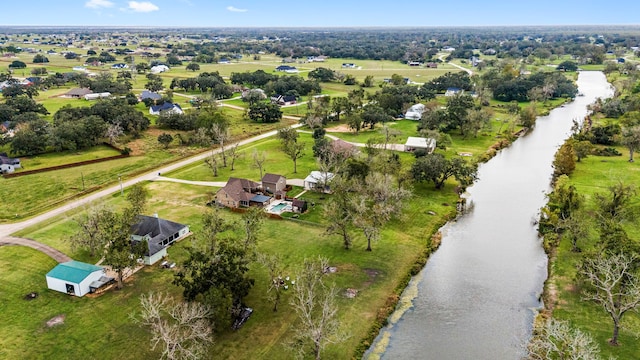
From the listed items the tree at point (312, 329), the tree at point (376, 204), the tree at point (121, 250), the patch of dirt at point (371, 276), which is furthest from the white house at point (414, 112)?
the tree at point (121, 250)

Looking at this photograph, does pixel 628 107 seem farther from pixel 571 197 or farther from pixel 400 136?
pixel 571 197

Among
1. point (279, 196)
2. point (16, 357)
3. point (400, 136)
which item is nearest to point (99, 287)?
point (16, 357)

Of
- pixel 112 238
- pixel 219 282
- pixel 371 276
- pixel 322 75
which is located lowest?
pixel 371 276

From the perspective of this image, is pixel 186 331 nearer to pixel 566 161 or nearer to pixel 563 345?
pixel 563 345

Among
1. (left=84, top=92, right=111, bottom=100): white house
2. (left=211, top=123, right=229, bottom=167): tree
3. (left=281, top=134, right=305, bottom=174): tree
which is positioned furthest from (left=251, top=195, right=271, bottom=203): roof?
(left=84, top=92, right=111, bottom=100): white house

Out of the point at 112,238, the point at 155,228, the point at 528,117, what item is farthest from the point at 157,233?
the point at 528,117

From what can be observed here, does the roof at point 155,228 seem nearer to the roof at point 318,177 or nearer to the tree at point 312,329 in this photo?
the tree at point 312,329
